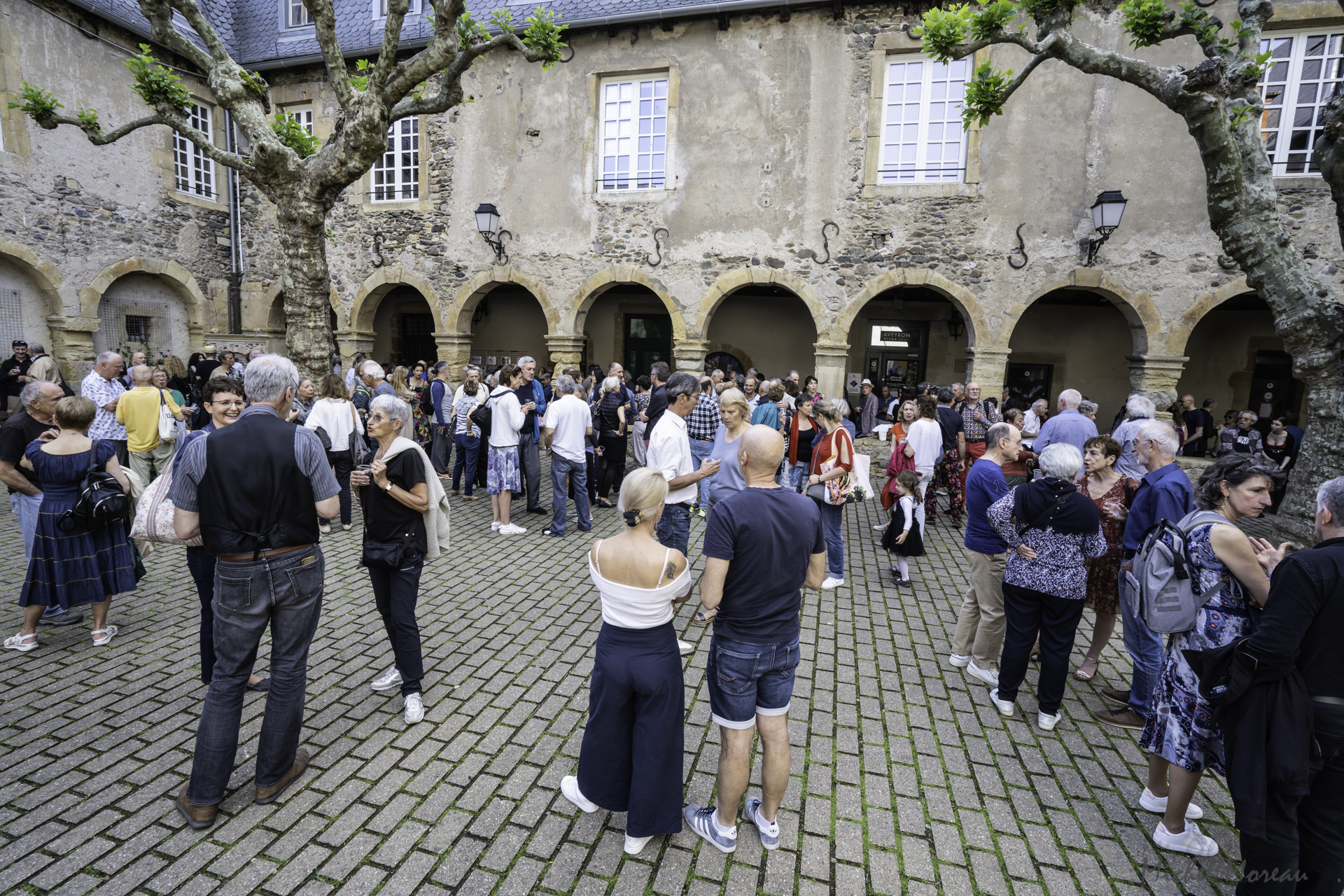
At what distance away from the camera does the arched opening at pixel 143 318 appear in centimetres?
1361

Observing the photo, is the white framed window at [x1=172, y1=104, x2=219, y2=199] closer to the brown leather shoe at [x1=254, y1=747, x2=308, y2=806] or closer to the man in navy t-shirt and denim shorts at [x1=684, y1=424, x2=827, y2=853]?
the brown leather shoe at [x1=254, y1=747, x2=308, y2=806]

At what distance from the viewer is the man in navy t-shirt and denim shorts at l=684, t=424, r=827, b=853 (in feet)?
8.71

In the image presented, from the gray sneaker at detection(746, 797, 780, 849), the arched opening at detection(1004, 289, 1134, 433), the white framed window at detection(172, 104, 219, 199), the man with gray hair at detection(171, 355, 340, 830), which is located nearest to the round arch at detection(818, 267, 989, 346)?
the arched opening at detection(1004, 289, 1134, 433)

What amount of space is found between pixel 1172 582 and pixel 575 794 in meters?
2.92

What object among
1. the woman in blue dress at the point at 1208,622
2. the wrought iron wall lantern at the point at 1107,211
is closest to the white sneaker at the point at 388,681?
the woman in blue dress at the point at 1208,622

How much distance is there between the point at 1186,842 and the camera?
2.96 metres

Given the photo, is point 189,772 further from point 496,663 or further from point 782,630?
point 782,630

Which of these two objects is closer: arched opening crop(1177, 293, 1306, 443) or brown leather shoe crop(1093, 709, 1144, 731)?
brown leather shoe crop(1093, 709, 1144, 731)

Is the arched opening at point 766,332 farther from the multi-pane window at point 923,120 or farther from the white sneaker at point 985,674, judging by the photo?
the white sneaker at point 985,674

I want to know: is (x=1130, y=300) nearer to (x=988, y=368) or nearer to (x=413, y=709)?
(x=988, y=368)

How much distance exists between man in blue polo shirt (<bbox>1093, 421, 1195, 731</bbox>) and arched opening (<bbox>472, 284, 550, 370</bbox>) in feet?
47.0

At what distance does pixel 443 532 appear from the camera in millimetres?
3943

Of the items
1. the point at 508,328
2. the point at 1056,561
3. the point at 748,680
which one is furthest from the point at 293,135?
the point at 1056,561

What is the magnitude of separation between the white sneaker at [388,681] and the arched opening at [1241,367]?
15.9 metres
